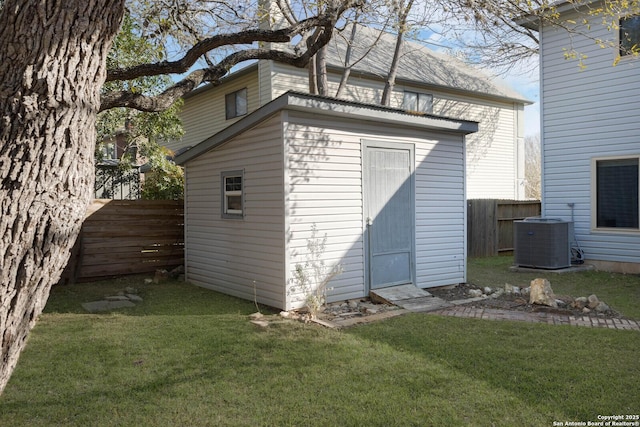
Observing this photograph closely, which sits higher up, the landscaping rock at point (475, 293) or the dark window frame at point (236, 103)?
the dark window frame at point (236, 103)

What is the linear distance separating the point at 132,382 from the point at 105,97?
117 inches

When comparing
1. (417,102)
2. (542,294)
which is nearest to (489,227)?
(417,102)

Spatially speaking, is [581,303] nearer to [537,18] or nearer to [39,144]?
[537,18]

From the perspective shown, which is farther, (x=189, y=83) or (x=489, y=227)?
(x=489, y=227)

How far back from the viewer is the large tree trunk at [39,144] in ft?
6.63

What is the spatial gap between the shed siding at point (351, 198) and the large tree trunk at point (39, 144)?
4.55 metres

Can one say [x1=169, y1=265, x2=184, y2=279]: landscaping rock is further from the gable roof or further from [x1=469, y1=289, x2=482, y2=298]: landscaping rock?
the gable roof

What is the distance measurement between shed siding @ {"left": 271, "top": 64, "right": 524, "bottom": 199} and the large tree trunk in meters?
13.5

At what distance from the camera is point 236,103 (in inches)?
599

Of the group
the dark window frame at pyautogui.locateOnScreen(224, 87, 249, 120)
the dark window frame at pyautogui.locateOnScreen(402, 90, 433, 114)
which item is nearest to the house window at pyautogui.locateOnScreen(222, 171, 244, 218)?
the dark window frame at pyautogui.locateOnScreen(224, 87, 249, 120)

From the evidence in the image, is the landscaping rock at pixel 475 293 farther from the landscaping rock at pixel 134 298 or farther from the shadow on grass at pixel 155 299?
the landscaping rock at pixel 134 298

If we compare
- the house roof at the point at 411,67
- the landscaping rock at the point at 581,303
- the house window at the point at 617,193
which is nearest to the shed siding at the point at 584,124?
the house window at the point at 617,193

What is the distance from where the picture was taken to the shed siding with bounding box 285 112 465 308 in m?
6.84

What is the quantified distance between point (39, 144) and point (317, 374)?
9.88ft
